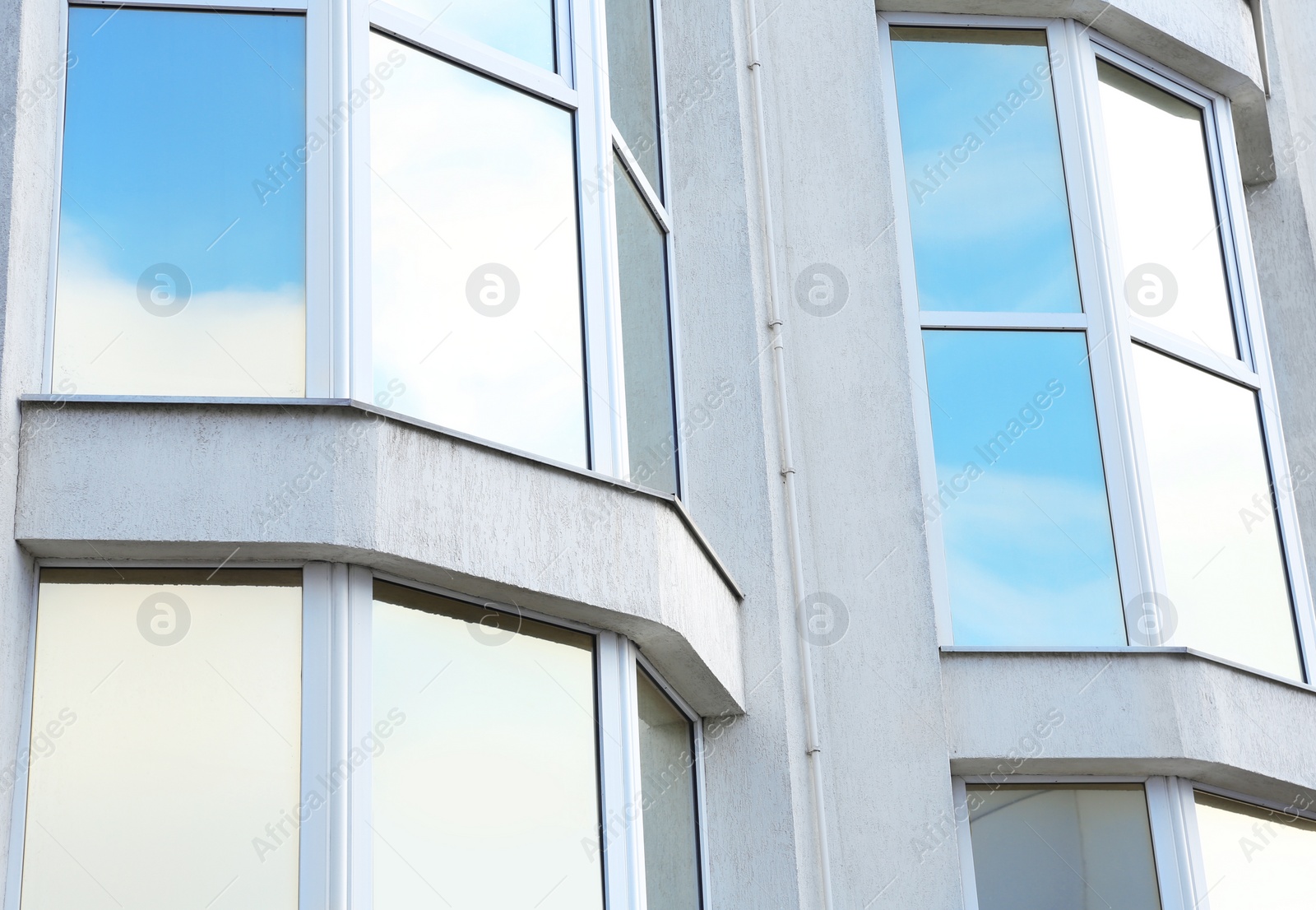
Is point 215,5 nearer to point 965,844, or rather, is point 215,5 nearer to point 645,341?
point 645,341

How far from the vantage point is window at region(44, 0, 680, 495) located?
17.8 ft

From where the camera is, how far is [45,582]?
5.09 meters

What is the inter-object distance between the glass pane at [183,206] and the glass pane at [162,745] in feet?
2.49

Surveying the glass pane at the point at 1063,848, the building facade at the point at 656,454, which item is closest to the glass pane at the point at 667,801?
the building facade at the point at 656,454

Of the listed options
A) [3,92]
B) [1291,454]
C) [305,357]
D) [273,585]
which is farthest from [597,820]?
[1291,454]

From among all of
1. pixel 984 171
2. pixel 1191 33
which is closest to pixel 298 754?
pixel 984 171

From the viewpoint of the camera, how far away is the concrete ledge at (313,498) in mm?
5082

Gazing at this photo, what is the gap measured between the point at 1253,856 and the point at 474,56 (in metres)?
5.77

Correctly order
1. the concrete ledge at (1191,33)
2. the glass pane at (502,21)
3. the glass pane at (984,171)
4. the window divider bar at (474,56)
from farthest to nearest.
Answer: the concrete ledge at (1191,33), the glass pane at (984,171), the glass pane at (502,21), the window divider bar at (474,56)

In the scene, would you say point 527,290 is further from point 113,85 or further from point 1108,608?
point 1108,608

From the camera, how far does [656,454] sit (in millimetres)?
7488

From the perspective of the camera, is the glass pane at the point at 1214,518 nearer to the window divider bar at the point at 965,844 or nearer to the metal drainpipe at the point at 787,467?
the window divider bar at the point at 965,844

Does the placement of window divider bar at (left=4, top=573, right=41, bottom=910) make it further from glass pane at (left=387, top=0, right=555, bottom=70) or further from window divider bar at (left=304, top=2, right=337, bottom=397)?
glass pane at (left=387, top=0, right=555, bottom=70)

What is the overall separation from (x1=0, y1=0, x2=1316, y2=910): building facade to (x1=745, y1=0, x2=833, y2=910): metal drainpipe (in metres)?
0.03
